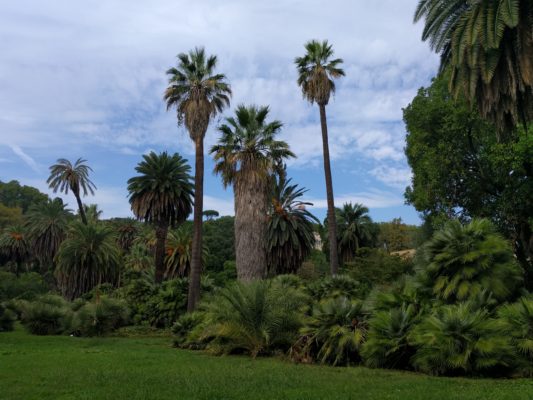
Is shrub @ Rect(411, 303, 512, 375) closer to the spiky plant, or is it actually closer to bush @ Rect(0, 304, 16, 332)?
the spiky plant

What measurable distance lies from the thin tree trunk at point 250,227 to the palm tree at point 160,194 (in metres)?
12.0

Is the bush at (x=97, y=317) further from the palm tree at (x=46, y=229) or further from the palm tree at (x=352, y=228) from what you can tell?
the palm tree at (x=46, y=229)

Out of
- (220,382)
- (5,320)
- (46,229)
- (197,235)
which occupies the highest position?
(46,229)

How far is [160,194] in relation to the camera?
125ft

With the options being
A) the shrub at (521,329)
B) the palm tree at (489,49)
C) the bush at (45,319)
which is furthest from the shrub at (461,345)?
the bush at (45,319)

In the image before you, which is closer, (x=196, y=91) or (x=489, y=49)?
(x=489, y=49)

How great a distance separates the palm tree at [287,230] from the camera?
124 ft

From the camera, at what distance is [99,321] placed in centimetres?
2778

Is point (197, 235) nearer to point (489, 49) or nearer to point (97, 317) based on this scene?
point (97, 317)

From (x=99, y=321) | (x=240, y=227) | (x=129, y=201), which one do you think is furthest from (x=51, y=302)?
(x=240, y=227)

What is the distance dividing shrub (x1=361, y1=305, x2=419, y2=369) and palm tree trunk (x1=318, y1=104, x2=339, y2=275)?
16071 mm

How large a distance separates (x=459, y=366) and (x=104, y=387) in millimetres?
7550

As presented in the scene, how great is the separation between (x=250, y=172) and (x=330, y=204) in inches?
244

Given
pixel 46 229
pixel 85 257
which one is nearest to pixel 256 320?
pixel 85 257
